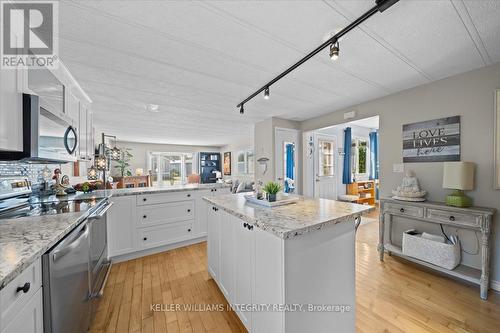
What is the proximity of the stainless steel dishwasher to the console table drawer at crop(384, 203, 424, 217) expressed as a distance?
10.3 feet

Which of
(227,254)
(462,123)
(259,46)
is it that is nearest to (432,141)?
(462,123)

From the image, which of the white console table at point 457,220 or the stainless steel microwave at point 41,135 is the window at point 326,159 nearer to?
the white console table at point 457,220

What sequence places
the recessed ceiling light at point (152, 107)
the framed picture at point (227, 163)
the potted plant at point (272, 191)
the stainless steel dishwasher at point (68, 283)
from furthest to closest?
the framed picture at point (227, 163) < the recessed ceiling light at point (152, 107) < the potted plant at point (272, 191) < the stainless steel dishwasher at point (68, 283)

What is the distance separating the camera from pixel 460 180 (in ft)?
6.35

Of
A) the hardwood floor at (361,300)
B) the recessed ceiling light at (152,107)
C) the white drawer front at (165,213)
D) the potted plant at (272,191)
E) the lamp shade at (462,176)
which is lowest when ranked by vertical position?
the hardwood floor at (361,300)

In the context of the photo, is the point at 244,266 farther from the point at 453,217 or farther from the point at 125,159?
the point at 125,159

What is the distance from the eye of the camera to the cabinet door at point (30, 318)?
671mm

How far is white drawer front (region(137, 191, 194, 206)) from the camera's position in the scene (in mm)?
2609

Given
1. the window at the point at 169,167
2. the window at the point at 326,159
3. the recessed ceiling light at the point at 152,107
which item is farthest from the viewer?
the window at the point at 169,167

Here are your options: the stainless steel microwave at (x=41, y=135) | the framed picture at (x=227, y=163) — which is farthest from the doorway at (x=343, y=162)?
the framed picture at (x=227, y=163)

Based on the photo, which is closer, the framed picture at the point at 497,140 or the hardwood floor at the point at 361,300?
the hardwood floor at the point at 361,300

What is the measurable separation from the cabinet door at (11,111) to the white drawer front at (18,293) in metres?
0.67

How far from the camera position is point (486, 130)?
76.7 inches

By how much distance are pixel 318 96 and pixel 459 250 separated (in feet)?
8.06
